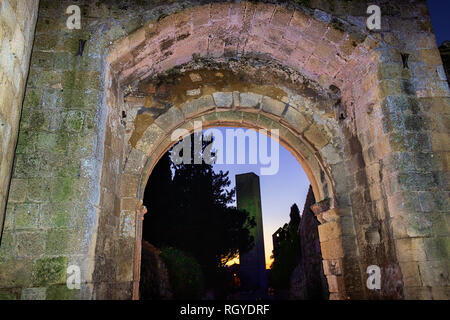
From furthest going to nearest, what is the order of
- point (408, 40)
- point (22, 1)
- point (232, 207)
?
point (232, 207) → point (408, 40) → point (22, 1)

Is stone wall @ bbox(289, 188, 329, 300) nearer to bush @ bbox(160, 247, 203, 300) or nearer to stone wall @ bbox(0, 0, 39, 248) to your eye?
bush @ bbox(160, 247, 203, 300)

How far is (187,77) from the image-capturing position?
13.6 feet

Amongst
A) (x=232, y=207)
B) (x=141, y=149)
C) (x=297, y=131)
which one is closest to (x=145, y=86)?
(x=141, y=149)

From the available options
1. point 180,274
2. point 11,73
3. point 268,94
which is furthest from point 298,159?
point 180,274

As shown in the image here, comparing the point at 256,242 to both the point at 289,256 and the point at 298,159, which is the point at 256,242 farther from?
the point at 298,159

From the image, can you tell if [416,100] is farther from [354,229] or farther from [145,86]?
[145,86]

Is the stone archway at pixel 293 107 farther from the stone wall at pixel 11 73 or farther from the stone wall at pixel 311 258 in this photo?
the stone wall at pixel 311 258

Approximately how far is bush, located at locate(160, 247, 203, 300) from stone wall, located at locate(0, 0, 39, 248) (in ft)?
23.4

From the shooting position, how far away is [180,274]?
9.46 metres

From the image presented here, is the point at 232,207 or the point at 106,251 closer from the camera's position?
the point at 106,251

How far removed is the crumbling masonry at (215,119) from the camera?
2469 millimetres

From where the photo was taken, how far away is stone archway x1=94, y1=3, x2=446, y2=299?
3.25 m
